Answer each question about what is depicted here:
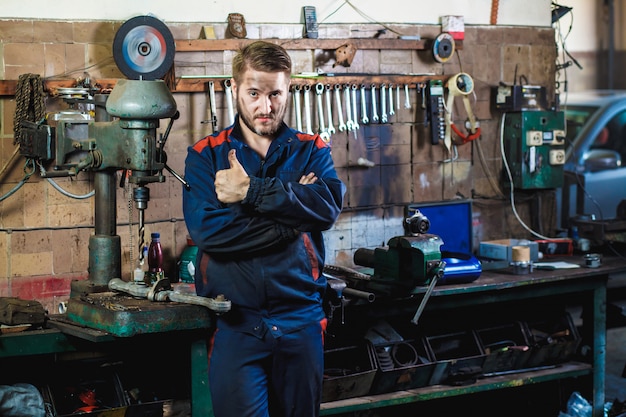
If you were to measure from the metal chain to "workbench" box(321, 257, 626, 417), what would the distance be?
1621mm

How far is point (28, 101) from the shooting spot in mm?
3848

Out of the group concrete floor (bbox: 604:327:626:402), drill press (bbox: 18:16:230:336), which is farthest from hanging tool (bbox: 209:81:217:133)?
concrete floor (bbox: 604:327:626:402)

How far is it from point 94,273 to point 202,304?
0.67 metres

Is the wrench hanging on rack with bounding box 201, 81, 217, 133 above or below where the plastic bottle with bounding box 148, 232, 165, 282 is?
above

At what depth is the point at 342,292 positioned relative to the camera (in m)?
3.85

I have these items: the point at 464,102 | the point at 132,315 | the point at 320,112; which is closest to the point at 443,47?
the point at 464,102

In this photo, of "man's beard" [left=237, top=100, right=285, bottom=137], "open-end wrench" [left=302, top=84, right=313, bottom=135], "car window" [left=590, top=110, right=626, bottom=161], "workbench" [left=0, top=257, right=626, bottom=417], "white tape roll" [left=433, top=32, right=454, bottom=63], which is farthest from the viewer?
"car window" [left=590, top=110, right=626, bottom=161]

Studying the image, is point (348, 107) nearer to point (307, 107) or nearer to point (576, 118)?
point (307, 107)

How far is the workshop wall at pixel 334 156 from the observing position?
13.0ft

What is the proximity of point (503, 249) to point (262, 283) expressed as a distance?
213 cm

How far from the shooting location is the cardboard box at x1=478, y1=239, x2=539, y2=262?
4617 mm

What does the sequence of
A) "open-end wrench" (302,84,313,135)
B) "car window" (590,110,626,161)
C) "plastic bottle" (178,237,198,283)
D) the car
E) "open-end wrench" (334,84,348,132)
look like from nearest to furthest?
"plastic bottle" (178,237,198,283) → "open-end wrench" (302,84,313,135) → "open-end wrench" (334,84,348,132) → the car → "car window" (590,110,626,161)

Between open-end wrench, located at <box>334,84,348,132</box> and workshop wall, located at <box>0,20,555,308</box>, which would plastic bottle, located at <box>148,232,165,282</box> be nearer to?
workshop wall, located at <box>0,20,555,308</box>

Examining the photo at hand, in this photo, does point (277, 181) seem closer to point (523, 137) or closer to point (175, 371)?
point (175, 371)
